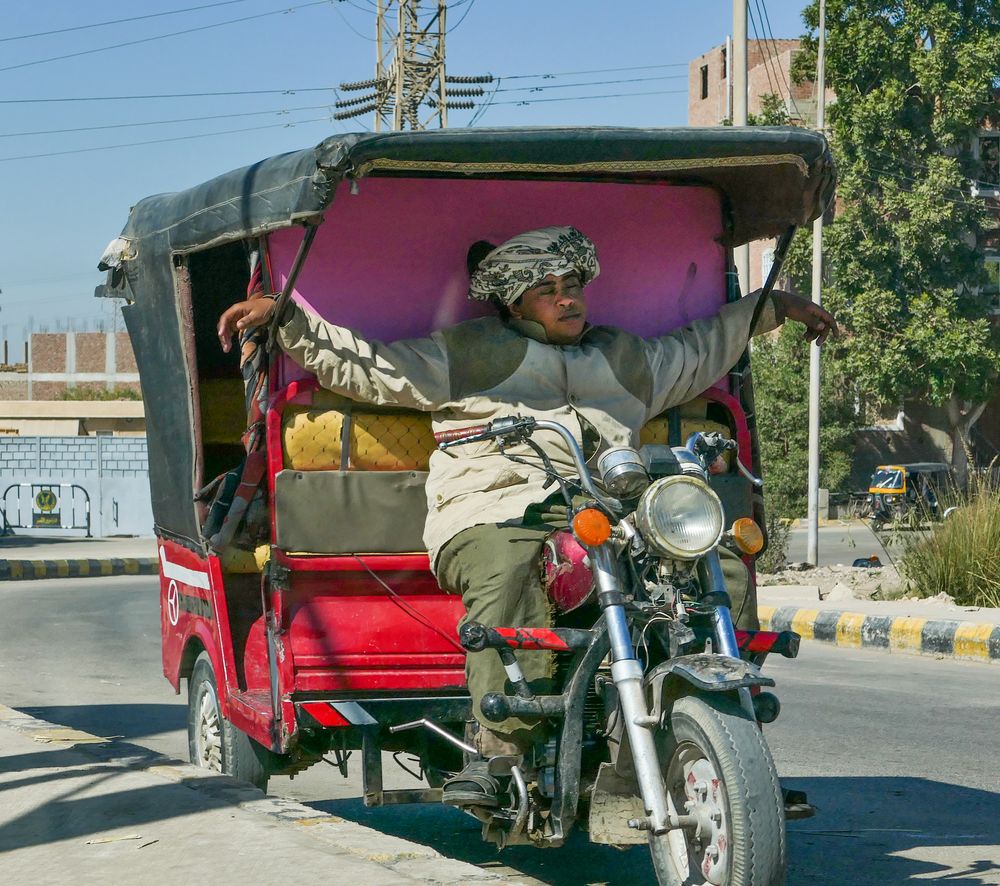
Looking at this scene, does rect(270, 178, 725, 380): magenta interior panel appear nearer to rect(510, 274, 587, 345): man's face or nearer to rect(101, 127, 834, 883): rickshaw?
rect(101, 127, 834, 883): rickshaw

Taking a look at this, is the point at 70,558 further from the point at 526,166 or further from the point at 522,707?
the point at 522,707

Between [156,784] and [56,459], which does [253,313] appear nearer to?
[156,784]

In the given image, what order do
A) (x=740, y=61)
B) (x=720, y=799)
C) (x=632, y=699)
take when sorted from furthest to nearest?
A: (x=740, y=61)
(x=632, y=699)
(x=720, y=799)

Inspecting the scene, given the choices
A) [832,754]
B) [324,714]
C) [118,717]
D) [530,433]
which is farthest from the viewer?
[118,717]

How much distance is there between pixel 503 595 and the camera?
4.42 m

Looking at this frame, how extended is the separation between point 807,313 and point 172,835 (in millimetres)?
2877

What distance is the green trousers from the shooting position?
171 inches

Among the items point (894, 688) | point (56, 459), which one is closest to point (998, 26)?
point (56, 459)

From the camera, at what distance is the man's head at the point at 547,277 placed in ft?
17.1

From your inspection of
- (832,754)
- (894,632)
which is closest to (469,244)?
(832,754)

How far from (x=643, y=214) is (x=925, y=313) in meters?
34.6

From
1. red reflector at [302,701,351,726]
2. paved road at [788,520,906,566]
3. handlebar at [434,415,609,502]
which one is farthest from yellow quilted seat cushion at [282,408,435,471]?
paved road at [788,520,906,566]

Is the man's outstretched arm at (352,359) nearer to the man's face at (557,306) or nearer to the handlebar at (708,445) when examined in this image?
the man's face at (557,306)

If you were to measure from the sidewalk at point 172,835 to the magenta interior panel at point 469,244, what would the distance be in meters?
1.47
